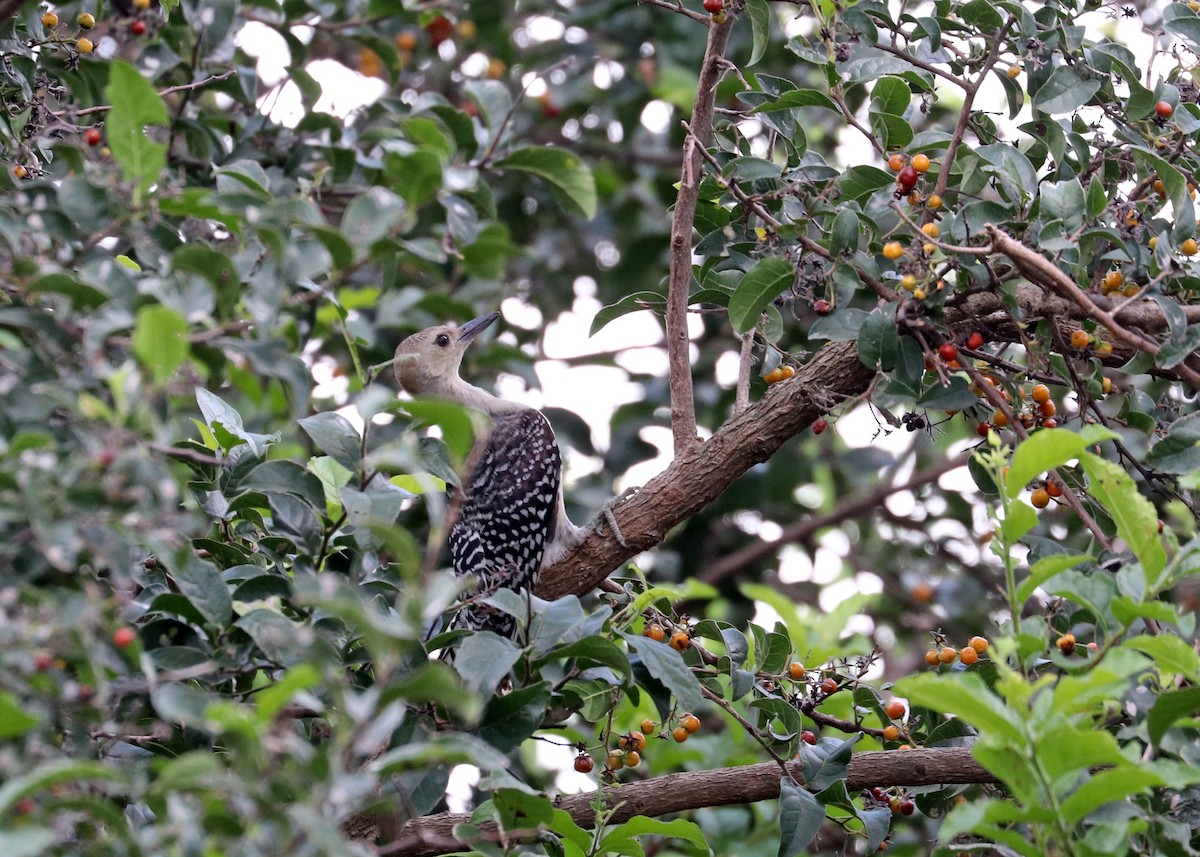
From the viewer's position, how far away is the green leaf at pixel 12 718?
1.45 meters

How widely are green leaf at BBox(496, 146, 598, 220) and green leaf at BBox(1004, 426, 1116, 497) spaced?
0.87m

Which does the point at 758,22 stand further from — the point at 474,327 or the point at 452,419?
the point at 474,327

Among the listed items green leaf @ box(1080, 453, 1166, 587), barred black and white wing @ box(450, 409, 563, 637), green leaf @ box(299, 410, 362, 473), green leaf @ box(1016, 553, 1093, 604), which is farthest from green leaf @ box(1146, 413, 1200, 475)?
barred black and white wing @ box(450, 409, 563, 637)

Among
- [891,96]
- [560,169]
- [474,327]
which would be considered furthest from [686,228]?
[474,327]

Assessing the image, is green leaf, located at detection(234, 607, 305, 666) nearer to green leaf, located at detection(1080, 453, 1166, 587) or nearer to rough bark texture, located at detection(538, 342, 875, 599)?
green leaf, located at detection(1080, 453, 1166, 587)

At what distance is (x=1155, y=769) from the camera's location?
1.78 metres

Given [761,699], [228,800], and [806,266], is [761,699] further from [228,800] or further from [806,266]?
[228,800]

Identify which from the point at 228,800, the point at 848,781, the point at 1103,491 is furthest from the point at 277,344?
the point at 848,781

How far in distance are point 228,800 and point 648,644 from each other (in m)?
1.17

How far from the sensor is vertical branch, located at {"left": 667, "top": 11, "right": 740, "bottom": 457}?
303 centimetres

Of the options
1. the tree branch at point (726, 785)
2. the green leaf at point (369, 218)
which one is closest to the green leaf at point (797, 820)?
the tree branch at point (726, 785)

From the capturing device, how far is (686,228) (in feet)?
10.3

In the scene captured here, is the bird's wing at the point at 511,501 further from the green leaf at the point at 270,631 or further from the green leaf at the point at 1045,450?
the green leaf at the point at 1045,450

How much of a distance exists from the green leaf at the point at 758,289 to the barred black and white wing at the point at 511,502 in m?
1.87
